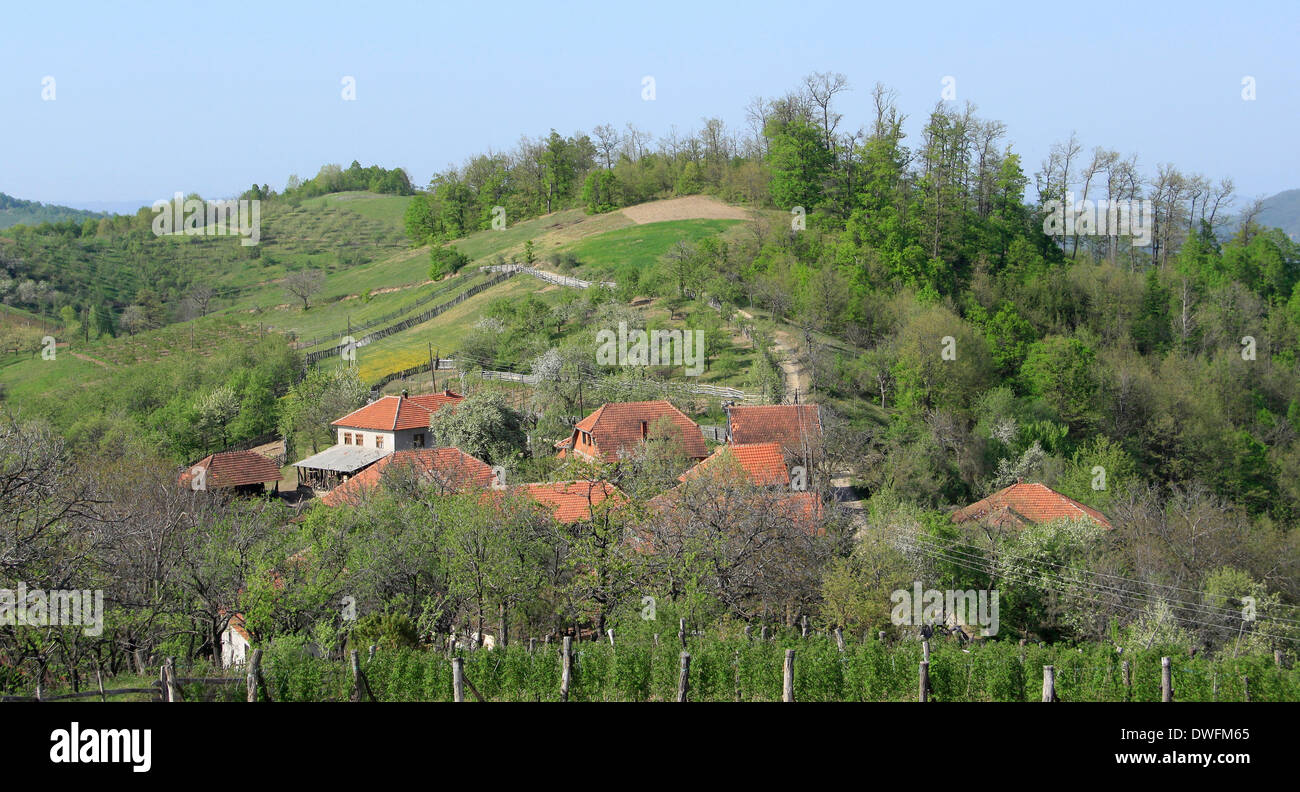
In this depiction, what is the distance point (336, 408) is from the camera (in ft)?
172

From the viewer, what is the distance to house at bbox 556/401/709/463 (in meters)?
40.0

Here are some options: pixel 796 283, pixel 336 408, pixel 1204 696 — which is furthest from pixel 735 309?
pixel 1204 696

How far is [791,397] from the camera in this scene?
155ft

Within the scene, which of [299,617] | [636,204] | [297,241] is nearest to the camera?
[299,617]

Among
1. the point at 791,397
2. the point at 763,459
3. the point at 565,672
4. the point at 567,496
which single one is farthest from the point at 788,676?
the point at 791,397

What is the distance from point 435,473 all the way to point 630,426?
1169cm

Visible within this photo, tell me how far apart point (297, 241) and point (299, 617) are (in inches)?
4973

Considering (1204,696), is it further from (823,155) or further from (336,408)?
(823,155)
